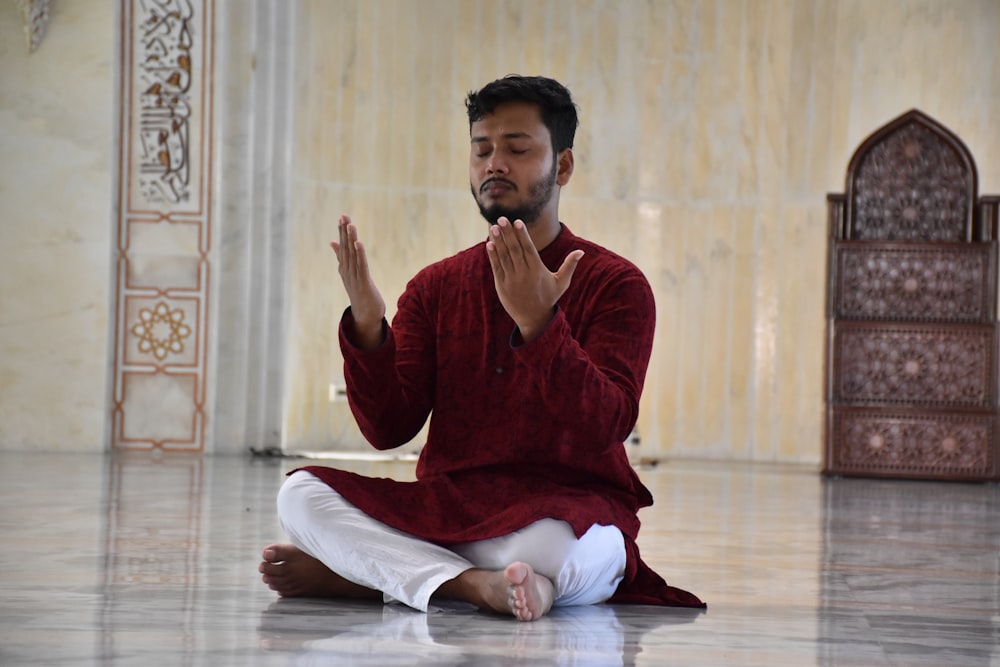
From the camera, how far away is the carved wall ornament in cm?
682

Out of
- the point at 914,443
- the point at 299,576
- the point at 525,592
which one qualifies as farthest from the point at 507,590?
the point at 914,443

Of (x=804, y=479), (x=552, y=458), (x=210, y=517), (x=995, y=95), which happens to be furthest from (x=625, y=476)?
(x=995, y=95)

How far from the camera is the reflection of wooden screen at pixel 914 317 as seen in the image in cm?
676

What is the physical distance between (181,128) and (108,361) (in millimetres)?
1294

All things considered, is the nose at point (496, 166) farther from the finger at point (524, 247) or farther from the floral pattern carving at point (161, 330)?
the floral pattern carving at point (161, 330)

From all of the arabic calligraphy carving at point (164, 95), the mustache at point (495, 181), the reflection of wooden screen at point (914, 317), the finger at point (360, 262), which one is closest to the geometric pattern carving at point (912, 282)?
the reflection of wooden screen at point (914, 317)

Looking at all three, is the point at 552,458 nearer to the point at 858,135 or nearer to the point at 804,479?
the point at 804,479

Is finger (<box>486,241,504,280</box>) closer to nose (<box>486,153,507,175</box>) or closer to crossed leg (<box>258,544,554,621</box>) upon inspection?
nose (<box>486,153,507,175</box>)

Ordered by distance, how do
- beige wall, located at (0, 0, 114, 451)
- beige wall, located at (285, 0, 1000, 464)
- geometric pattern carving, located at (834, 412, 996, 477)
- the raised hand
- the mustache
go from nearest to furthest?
the raised hand, the mustache, geometric pattern carving, located at (834, 412, 996, 477), beige wall, located at (0, 0, 114, 451), beige wall, located at (285, 0, 1000, 464)

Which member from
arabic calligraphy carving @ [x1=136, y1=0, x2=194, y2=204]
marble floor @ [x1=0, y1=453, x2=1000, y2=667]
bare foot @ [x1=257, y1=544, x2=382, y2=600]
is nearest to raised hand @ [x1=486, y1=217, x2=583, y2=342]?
marble floor @ [x1=0, y1=453, x2=1000, y2=667]

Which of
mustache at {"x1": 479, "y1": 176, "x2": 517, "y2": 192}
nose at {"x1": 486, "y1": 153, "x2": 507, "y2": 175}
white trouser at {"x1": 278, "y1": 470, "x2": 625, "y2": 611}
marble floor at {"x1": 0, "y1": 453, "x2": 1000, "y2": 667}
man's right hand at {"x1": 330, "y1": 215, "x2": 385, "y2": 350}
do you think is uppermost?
nose at {"x1": 486, "y1": 153, "x2": 507, "y2": 175}

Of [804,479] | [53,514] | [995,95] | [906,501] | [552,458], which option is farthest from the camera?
[995,95]

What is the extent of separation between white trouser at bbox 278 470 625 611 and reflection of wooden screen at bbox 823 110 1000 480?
447 centimetres

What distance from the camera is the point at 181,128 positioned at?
6988 mm
